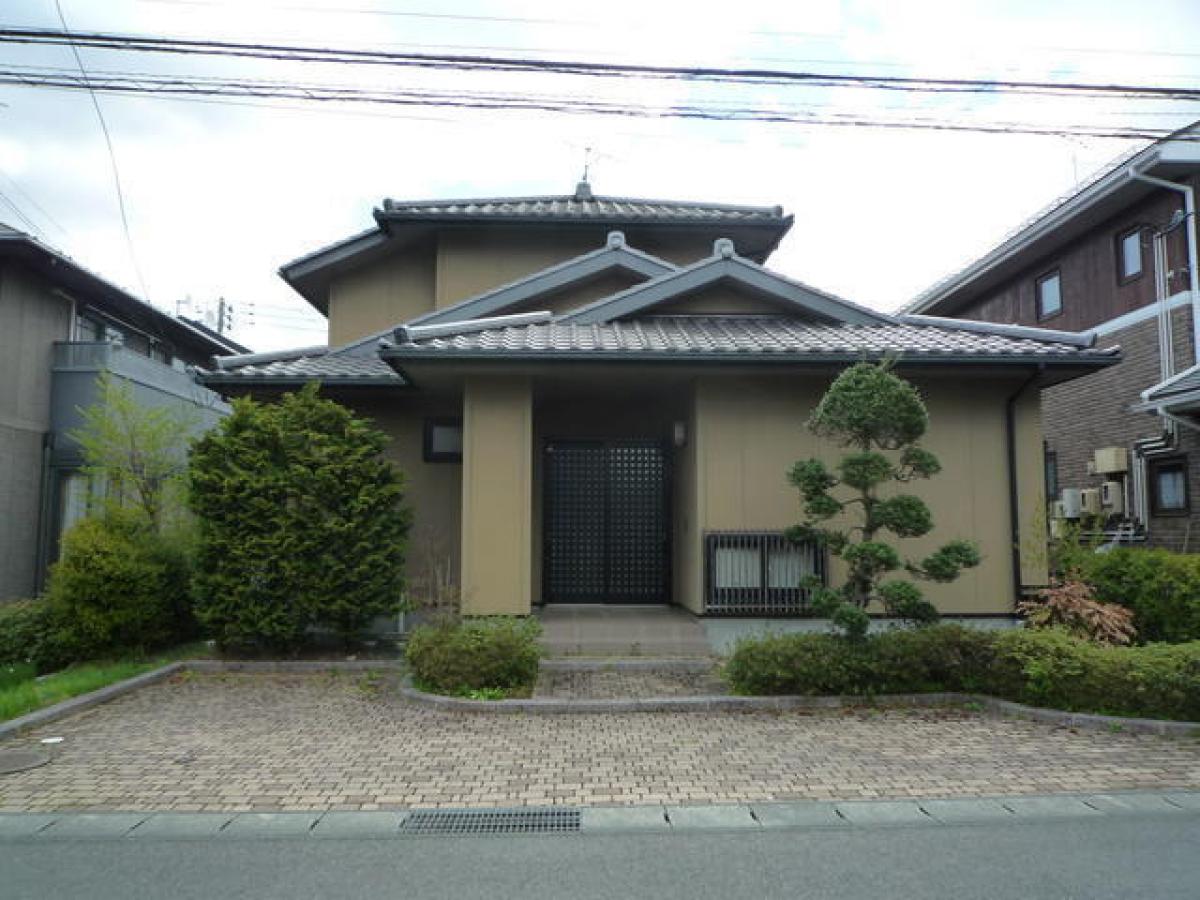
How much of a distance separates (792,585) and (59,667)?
26.6 feet

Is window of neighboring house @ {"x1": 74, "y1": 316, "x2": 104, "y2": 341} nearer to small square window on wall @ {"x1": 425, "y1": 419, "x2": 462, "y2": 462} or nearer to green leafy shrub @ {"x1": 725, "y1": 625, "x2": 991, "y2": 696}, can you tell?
small square window on wall @ {"x1": 425, "y1": 419, "x2": 462, "y2": 462}

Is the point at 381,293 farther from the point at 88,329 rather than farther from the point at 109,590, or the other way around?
the point at 109,590

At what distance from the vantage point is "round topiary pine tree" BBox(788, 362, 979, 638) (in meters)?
7.07

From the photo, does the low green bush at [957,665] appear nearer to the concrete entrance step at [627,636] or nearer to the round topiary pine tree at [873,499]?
the round topiary pine tree at [873,499]

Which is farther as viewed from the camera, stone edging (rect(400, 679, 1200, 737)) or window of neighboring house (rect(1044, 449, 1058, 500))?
window of neighboring house (rect(1044, 449, 1058, 500))

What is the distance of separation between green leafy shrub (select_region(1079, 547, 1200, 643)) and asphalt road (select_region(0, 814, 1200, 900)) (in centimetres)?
477

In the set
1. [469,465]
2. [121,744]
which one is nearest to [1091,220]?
[469,465]

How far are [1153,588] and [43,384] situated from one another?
53.8ft

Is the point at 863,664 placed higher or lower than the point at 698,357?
lower

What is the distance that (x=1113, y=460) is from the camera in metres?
13.6

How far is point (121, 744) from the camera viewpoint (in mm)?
5926

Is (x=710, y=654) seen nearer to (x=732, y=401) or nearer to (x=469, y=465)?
(x=732, y=401)

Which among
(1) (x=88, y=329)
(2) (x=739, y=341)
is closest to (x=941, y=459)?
(2) (x=739, y=341)

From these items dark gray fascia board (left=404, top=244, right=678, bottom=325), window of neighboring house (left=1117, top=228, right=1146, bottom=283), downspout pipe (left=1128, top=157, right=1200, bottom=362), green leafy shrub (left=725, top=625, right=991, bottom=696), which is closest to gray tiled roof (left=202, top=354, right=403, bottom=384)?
dark gray fascia board (left=404, top=244, right=678, bottom=325)
